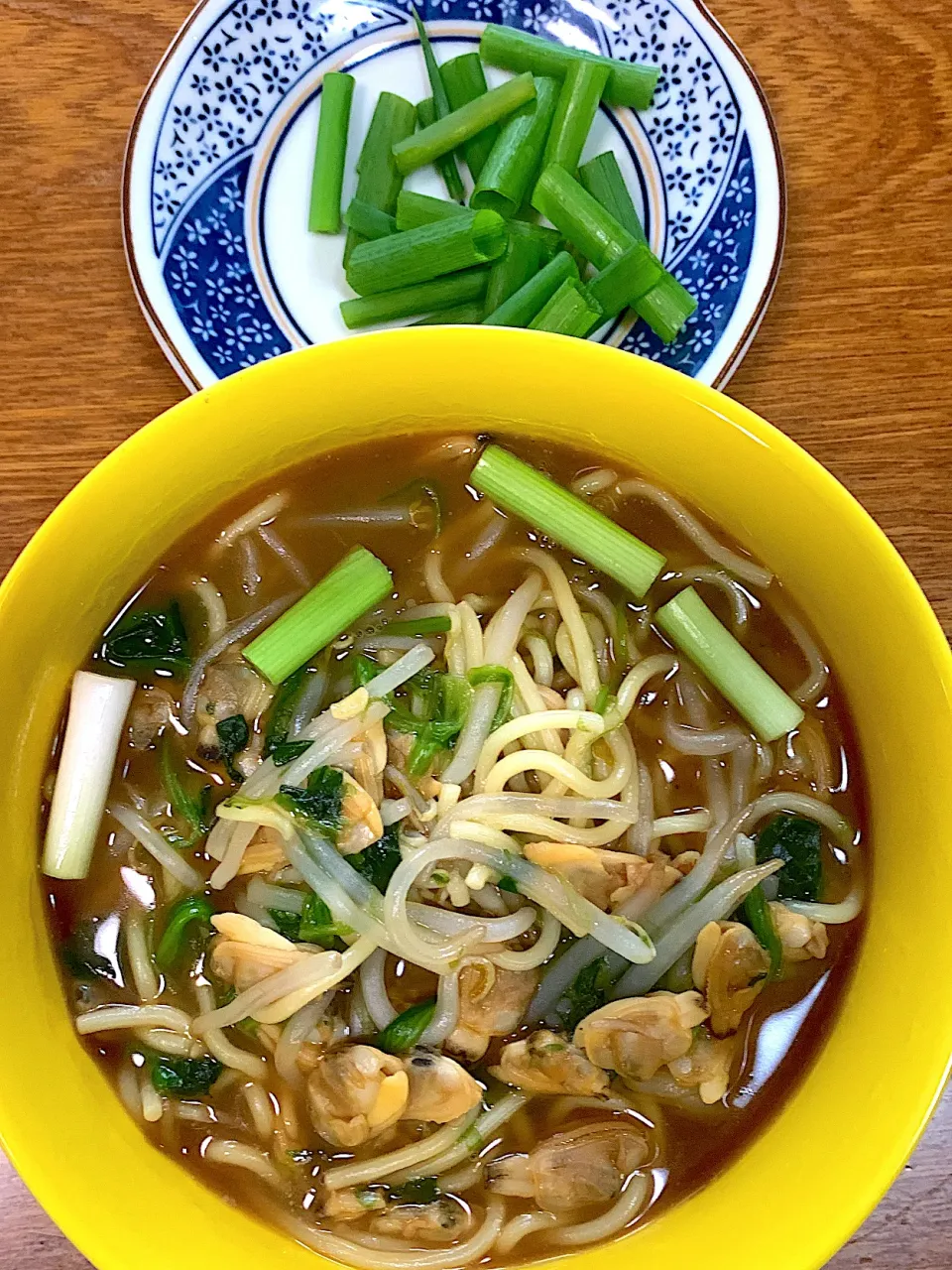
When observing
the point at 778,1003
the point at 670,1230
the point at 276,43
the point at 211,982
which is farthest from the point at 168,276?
the point at 670,1230

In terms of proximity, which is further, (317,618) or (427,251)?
(427,251)

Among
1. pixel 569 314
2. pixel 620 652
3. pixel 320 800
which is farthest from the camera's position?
pixel 569 314

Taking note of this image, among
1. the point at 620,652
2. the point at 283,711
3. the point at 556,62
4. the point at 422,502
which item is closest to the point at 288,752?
the point at 283,711

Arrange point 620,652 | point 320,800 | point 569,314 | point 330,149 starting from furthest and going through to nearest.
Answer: point 330,149 < point 569,314 < point 620,652 < point 320,800

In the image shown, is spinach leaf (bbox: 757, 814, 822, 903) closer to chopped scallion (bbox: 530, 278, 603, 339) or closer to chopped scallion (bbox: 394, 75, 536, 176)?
chopped scallion (bbox: 530, 278, 603, 339)

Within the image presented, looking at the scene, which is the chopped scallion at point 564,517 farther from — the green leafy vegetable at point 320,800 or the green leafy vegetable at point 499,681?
the green leafy vegetable at point 320,800

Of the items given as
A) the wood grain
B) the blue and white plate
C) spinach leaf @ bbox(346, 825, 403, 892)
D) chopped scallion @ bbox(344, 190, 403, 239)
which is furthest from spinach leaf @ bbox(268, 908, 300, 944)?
chopped scallion @ bbox(344, 190, 403, 239)

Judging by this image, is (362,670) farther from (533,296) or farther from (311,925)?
(533,296)
